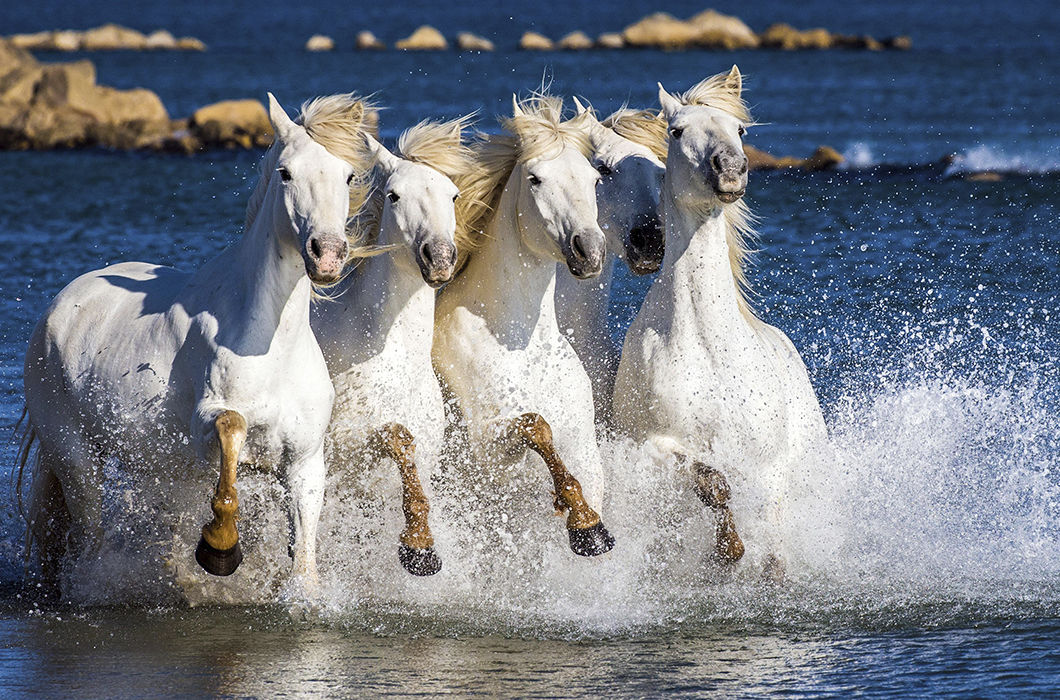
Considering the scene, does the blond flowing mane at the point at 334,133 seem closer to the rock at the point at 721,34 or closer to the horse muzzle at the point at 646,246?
the horse muzzle at the point at 646,246

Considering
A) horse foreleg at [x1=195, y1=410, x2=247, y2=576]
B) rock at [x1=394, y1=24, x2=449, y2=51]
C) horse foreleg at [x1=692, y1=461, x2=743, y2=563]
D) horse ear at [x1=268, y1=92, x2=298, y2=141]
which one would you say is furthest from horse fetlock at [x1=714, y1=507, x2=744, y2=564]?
rock at [x1=394, y1=24, x2=449, y2=51]

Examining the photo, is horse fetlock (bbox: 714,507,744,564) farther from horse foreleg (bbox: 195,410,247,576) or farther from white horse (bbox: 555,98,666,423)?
horse foreleg (bbox: 195,410,247,576)

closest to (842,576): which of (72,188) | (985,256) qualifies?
(985,256)

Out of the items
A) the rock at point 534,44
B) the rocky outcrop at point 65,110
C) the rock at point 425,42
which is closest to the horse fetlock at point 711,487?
→ the rocky outcrop at point 65,110

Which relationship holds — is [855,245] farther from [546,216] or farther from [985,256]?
[546,216]

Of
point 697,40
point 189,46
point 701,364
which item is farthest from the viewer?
point 189,46

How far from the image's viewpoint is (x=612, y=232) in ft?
21.8

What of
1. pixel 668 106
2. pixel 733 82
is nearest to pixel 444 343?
pixel 668 106

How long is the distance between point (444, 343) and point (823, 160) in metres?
14.8

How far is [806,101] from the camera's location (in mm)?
31469

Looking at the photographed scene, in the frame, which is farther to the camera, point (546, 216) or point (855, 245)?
point (855, 245)

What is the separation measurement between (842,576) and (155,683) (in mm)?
2882

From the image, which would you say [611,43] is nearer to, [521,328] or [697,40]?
[697,40]

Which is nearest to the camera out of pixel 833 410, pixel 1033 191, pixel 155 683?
pixel 155 683
